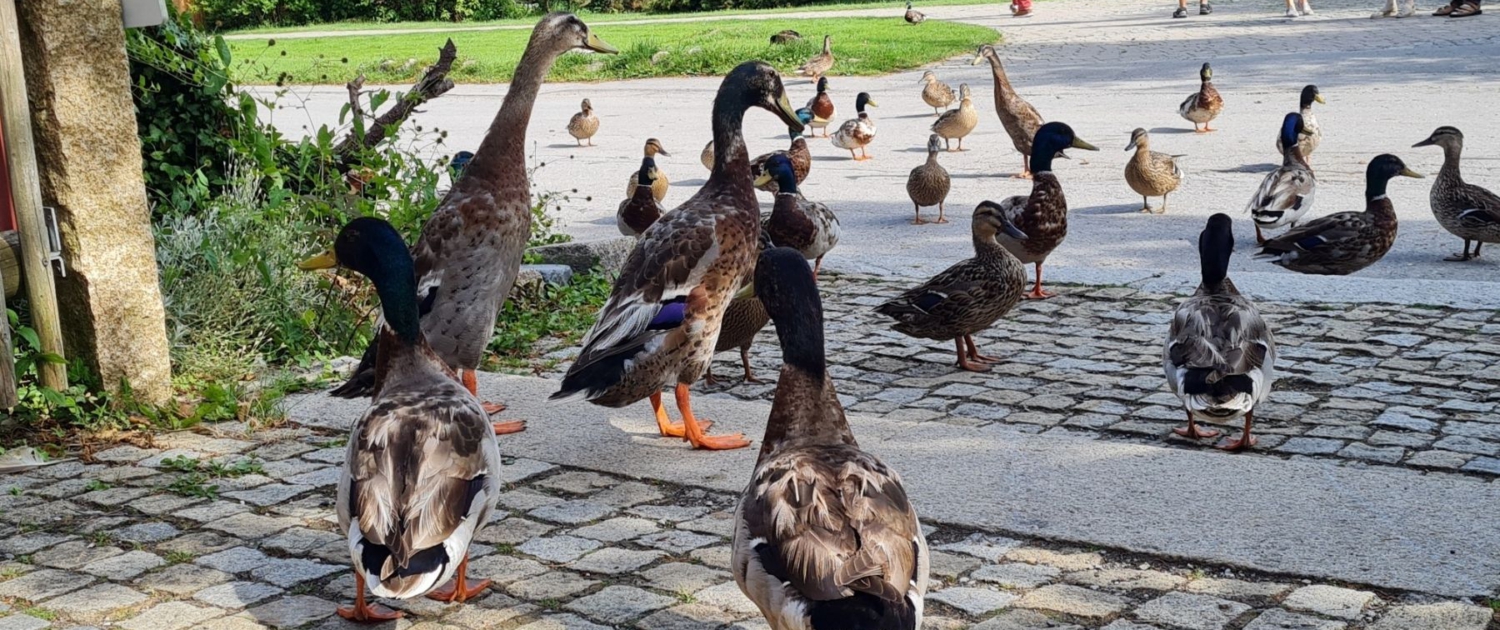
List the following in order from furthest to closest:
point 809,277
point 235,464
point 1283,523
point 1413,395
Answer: point 1413,395
point 235,464
point 1283,523
point 809,277

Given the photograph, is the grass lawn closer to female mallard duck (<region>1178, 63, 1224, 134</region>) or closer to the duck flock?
female mallard duck (<region>1178, 63, 1224, 134</region>)

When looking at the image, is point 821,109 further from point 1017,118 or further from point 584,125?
point 1017,118

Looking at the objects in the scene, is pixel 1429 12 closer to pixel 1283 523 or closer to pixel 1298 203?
pixel 1298 203

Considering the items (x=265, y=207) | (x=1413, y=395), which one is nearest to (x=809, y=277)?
(x=1413, y=395)

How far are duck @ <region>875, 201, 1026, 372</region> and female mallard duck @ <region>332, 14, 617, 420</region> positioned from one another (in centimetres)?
213

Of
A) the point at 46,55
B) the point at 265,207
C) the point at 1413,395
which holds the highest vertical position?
the point at 46,55

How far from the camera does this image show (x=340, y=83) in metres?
27.5

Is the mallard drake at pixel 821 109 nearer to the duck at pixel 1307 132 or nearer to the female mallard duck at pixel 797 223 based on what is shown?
the duck at pixel 1307 132

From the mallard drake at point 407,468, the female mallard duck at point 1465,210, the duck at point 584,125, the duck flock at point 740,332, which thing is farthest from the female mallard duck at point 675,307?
the duck at point 584,125

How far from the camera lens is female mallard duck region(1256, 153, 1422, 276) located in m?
9.45

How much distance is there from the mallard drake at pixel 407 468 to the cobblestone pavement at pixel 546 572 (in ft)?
0.99

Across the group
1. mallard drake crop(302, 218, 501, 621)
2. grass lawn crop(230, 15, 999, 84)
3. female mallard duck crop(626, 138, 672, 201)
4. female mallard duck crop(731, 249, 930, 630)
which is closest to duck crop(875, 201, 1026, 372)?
mallard drake crop(302, 218, 501, 621)

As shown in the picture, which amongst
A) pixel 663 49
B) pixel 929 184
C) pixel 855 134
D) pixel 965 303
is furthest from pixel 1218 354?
pixel 663 49

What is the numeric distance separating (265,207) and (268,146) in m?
0.49
